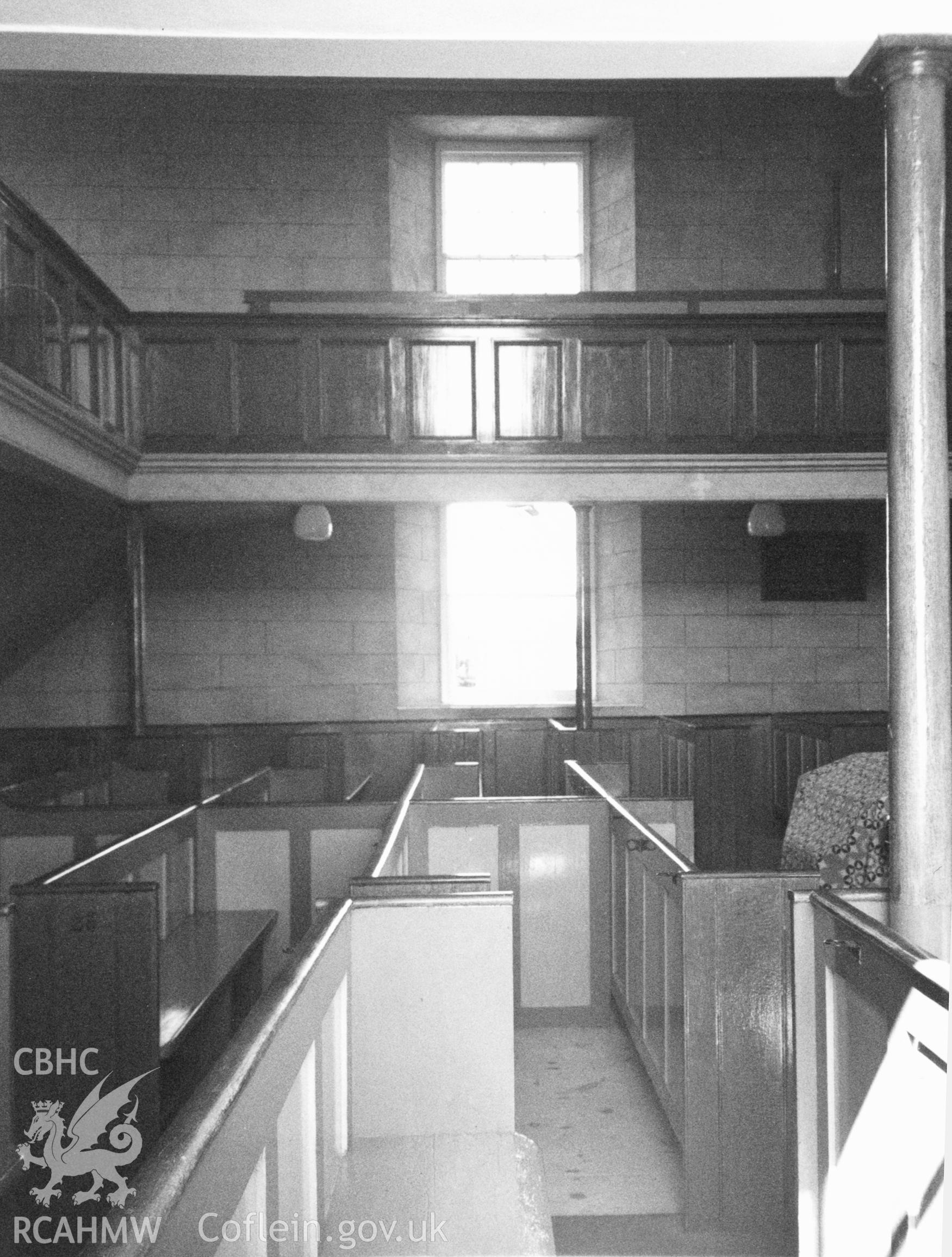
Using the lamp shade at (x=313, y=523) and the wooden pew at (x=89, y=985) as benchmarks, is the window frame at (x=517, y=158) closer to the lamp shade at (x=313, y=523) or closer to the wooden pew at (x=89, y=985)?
the lamp shade at (x=313, y=523)

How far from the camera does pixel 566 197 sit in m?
10.9

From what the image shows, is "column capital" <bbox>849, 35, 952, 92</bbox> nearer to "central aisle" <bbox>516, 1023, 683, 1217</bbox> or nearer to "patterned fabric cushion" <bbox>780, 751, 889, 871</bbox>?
"patterned fabric cushion" <bbox>780, 751, 889, 871</bbox>

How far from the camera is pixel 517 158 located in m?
10.9

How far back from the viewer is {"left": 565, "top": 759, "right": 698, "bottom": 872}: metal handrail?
11.6 ft

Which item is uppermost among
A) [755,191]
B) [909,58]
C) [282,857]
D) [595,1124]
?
[755,191]

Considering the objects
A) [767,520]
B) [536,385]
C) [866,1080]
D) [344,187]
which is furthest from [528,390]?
[866,1080]

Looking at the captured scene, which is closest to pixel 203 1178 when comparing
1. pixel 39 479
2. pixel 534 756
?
pixel 39 479

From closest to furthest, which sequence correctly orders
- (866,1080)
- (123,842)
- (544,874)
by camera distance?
1. (866,1080)
2. (123,842)
3. (544,874)

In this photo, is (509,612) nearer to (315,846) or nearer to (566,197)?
(566,197)

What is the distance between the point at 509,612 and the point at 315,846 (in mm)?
6363

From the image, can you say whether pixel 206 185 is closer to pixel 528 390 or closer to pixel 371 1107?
pixel 528 390

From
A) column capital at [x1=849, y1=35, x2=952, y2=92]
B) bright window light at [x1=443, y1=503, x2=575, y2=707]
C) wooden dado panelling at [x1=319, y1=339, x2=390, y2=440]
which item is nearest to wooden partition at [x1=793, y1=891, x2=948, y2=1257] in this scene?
column capital at [x1=849, y1=35, x2=952, y2=92]

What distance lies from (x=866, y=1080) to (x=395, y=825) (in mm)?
1849

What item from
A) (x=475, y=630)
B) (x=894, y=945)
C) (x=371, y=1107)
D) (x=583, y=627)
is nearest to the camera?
(x=894, y=945)
